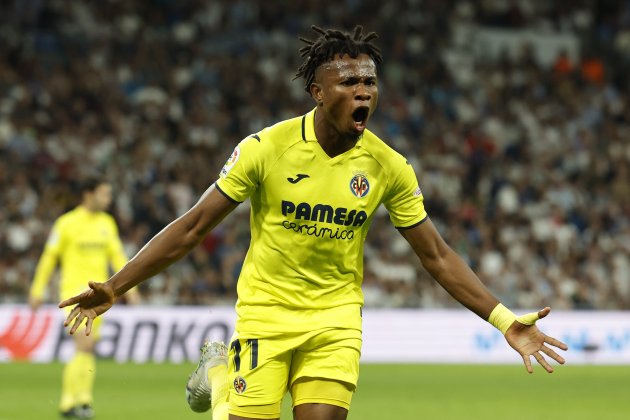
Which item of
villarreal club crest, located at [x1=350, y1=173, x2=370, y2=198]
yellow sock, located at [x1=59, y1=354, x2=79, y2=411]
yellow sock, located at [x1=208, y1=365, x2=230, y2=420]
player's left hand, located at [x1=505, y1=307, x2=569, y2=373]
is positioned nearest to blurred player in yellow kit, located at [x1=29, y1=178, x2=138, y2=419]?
yellow sock, located at [x1=59, y1=354, x2=79, y2=411]

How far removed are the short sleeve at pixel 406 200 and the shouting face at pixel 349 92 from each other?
474 millimetres

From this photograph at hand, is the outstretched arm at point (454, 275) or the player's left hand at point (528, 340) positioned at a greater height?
the outstretched arm at point (454, 275)

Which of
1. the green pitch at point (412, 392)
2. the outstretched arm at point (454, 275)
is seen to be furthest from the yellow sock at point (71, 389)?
the outstretched arm at point (454, 275)

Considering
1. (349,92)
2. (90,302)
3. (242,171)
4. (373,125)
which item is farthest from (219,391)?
(373,125)

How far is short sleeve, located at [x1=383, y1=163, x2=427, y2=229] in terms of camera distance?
6367mm

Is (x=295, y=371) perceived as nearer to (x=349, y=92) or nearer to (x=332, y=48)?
(x=349, y=92)

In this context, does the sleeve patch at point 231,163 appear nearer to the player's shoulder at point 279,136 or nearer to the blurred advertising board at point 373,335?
the player's shoulder at point 279,136

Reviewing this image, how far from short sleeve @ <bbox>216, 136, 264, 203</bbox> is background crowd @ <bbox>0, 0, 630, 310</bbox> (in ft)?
44.3

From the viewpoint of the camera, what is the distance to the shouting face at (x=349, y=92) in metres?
5.91

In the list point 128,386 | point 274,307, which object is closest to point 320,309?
point 274,307

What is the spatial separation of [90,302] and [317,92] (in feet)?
5.05

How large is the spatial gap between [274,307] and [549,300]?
15804 millimetres

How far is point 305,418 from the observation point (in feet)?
19.6

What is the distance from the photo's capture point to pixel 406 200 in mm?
6402
